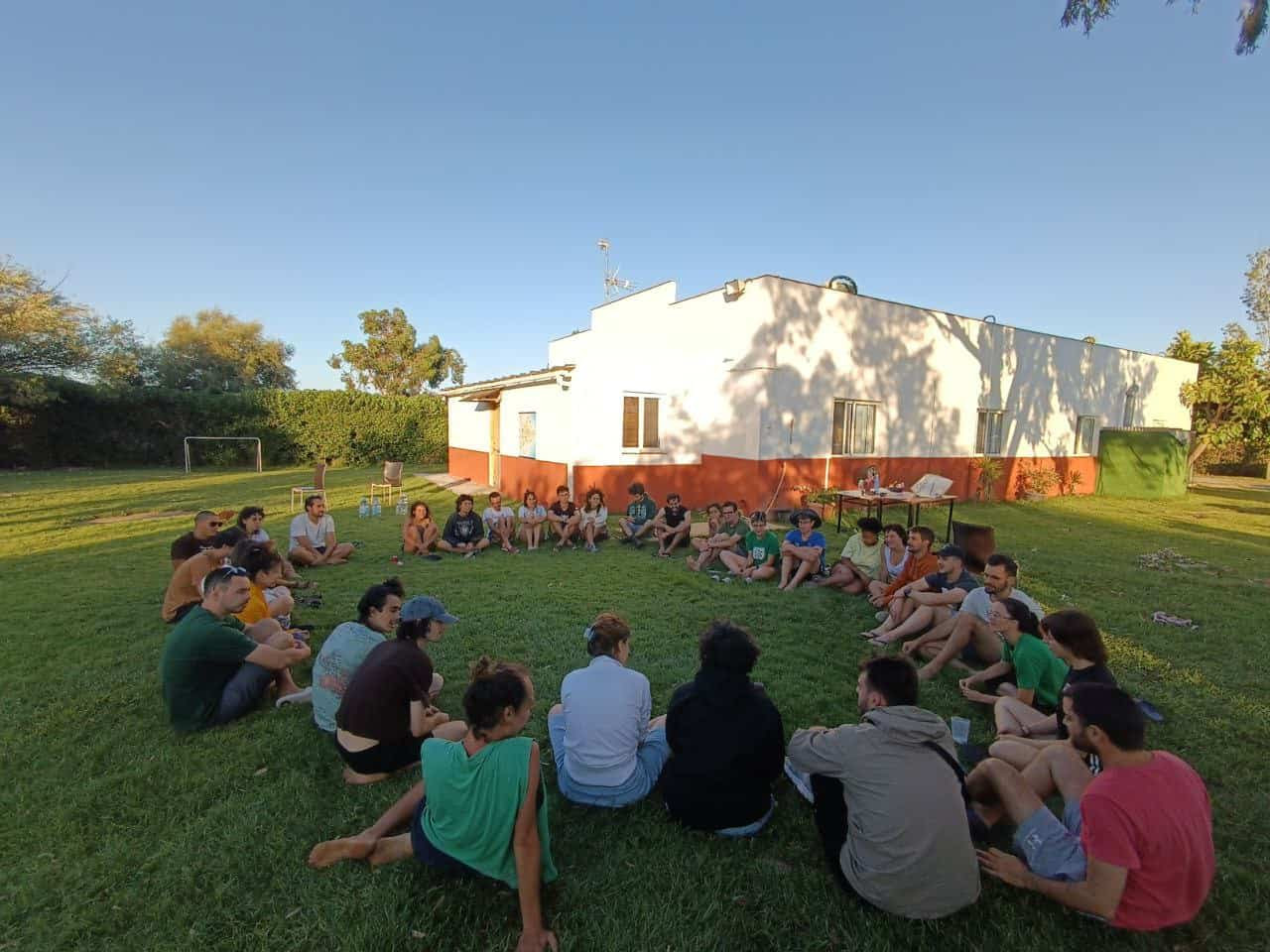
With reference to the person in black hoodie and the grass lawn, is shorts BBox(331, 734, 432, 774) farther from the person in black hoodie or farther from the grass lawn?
the person in black hoodie

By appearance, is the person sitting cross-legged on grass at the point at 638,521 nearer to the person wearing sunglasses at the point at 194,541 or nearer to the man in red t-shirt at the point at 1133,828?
the person wearing sunglasses at the point at 194,541

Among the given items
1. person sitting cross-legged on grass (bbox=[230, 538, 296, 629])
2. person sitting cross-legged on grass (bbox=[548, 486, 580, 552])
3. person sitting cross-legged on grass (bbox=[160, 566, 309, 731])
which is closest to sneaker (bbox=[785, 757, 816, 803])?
person sitting cross-legged on grass (bbox=[160, 566, 309, 731])

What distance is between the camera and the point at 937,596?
4.94 metres

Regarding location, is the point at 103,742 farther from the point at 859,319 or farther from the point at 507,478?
the point at 859,319

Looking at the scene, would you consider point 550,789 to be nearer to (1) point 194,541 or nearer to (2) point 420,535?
(1) point 194,541

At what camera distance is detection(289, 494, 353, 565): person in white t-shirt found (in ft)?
25.3

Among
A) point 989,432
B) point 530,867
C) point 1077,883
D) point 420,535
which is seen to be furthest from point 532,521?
point 989,432

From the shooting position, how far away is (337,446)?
947 inches

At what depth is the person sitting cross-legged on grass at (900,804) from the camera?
2.10 m

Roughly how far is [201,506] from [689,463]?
34.3 feet

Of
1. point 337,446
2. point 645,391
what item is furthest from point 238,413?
point 645,391

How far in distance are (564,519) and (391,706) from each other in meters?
6.39

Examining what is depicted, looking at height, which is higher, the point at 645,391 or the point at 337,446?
the point at 645,391

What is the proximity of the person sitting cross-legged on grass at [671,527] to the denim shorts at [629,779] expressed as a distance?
5754mm
